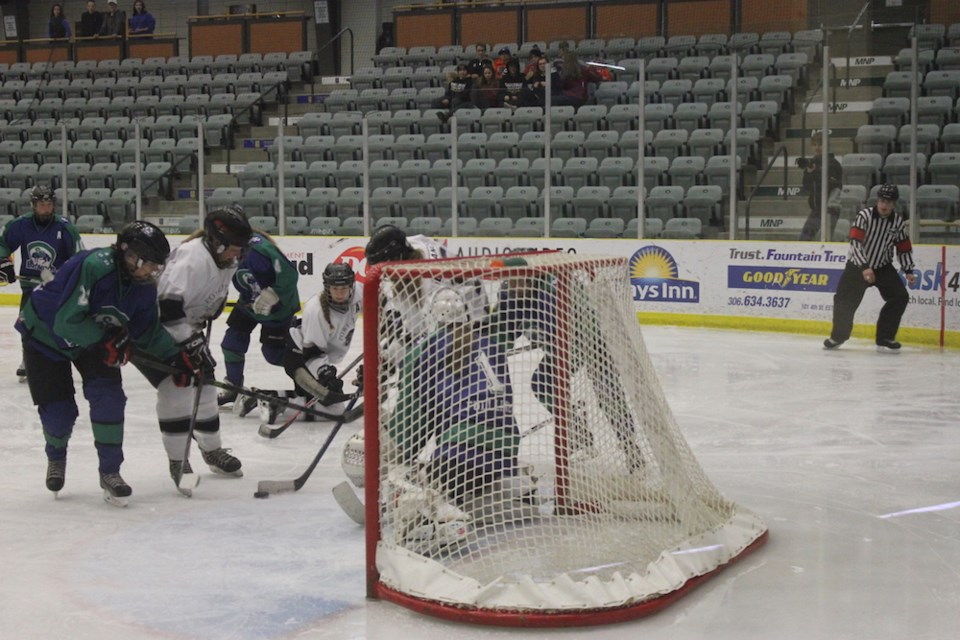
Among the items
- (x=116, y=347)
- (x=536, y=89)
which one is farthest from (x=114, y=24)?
(x=116, y=347)

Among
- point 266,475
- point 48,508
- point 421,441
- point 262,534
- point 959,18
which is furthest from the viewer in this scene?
point 959,18

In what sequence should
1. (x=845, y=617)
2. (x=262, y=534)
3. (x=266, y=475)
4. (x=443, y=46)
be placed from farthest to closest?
(x=443, y=46), (x=266, y=475), (x=262, y=534), (x=845, y=617)

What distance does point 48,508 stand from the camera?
177 inches

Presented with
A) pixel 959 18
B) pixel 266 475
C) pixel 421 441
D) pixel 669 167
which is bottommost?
pixel 266 475

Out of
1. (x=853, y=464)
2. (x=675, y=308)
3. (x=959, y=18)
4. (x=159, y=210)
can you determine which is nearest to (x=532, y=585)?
(x=853, y=464)

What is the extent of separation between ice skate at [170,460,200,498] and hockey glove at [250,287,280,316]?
4.26 ft

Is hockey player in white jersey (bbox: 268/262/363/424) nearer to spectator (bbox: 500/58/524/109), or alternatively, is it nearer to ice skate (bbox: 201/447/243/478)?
ice skate (bbox: 201/447/243/478)

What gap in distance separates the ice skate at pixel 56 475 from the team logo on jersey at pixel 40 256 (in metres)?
2.80

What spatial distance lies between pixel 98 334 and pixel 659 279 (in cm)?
695

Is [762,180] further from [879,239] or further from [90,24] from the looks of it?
[90,24]

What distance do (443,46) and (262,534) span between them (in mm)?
12321

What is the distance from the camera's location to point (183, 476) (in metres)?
4.63

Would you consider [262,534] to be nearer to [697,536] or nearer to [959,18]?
[697,536]

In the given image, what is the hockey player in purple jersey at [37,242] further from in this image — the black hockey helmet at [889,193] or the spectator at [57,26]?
the spectator at [57,26]
